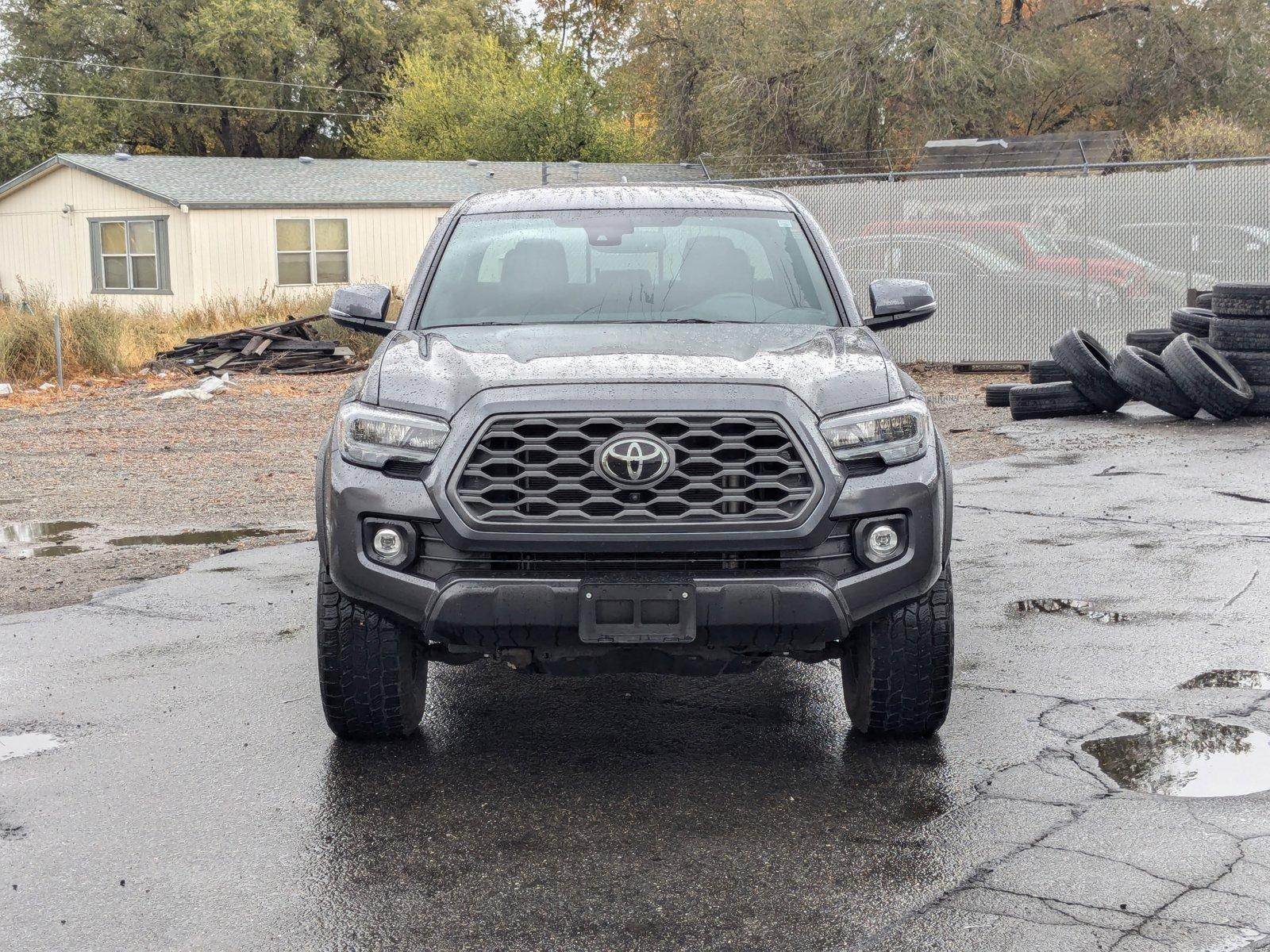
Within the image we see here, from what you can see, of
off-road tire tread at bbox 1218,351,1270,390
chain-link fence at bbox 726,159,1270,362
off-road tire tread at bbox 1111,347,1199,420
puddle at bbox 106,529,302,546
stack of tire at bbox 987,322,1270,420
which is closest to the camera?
puddle at bbox 106,529,302,546

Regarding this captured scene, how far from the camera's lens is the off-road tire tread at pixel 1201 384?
13727mm

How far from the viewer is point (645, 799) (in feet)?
14.9

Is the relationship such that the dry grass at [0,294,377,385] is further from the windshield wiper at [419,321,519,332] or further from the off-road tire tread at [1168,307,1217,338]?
the windshield wiper at [419,321,519,332]

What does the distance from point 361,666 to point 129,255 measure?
30.5m

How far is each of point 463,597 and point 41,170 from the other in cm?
3368

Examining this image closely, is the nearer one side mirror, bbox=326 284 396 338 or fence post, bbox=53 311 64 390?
side mirror, bbox=326 284 396 338

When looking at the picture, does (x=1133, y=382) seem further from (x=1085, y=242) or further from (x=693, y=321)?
(x=693, y=321)

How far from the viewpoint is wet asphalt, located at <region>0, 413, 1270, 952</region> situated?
3652 millimetres

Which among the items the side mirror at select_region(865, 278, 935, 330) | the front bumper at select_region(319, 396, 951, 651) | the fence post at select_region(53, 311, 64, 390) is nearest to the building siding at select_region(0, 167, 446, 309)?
the fence post at select_region(53, 311, 64, 390)

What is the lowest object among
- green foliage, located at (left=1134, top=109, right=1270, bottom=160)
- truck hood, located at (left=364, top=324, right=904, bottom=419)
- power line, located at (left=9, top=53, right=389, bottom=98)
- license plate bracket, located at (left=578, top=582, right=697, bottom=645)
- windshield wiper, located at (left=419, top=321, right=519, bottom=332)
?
license plate bracket, located at (left=578, top=582, right=697, bottom=645)

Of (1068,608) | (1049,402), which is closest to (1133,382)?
(1049,402)

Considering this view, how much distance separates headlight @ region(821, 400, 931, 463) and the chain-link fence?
50.2 feet

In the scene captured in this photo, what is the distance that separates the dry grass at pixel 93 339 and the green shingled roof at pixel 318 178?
5723mm

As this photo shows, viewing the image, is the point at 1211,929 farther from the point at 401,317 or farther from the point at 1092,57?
the point at 1092,57
